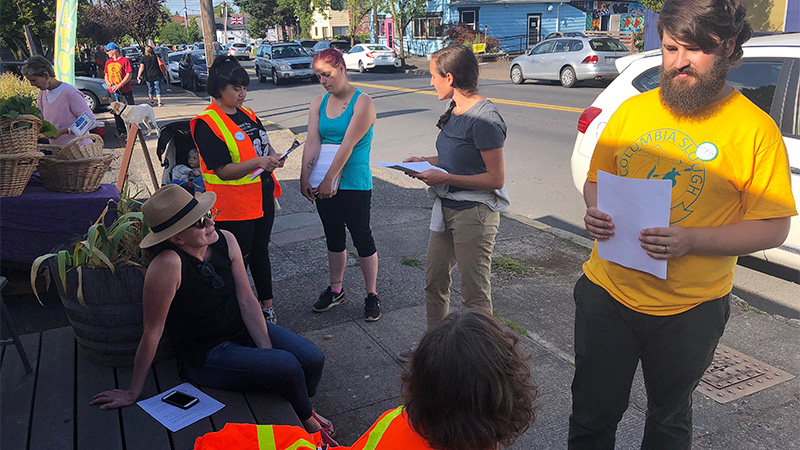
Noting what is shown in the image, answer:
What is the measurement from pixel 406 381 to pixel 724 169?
123cm

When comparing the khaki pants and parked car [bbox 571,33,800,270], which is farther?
parked car [bbox 571,33,800,270]

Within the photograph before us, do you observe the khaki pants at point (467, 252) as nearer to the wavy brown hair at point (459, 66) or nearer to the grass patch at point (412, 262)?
the wavy brown hair at point (459, 66)

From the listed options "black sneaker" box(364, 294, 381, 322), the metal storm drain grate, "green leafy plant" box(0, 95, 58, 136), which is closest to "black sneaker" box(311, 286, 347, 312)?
"black sneaker" box(364, 294, 381, 322)

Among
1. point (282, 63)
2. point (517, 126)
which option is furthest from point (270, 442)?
point (282, 63)

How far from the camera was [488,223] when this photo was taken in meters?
3.20

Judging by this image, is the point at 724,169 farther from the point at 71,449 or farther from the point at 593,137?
the point at 593,137

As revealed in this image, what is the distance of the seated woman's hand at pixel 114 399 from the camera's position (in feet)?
8.33

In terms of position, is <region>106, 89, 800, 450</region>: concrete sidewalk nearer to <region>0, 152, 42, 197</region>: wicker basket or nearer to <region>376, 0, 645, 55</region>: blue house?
<region>0, 152, 42, 197</region>: wicker basket

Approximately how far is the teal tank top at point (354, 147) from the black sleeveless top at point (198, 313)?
4.61 ft

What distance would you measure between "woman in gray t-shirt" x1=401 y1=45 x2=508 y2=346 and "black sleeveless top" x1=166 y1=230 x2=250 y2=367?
3.81 feet

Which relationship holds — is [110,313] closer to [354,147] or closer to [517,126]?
[354,147]

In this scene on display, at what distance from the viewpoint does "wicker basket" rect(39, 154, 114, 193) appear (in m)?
4.61

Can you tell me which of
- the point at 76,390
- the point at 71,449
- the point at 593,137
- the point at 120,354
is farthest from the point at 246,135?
the point at 593,137

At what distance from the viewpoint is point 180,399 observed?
102 inches
